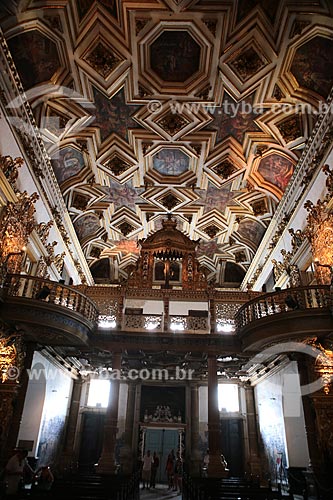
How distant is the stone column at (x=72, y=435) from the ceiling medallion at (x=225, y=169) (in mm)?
11453

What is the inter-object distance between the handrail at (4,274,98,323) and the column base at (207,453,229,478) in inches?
211

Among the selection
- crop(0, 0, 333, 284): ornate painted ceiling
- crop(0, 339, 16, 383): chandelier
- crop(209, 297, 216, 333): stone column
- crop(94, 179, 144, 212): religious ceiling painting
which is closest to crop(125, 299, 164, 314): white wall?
crop(209, 297, 216, 333): stone column

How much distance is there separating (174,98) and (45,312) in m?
8.24

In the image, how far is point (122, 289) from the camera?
12.8 metres

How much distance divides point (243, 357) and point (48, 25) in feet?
38.1

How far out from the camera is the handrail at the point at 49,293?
934 cm

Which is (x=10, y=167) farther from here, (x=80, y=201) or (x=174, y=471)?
(x=174, y=471)

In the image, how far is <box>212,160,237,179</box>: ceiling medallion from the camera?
1477 cm

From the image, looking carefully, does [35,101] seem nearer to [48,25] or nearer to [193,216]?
[48,25]

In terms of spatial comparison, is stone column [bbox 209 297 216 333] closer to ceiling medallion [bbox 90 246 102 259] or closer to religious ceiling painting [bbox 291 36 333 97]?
religious ceiling painting [bbox 291 36 333 97]

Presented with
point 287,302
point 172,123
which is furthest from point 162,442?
point 172,123

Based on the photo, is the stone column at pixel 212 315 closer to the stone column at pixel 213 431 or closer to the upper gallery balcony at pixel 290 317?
the stone column at pixel 213 431

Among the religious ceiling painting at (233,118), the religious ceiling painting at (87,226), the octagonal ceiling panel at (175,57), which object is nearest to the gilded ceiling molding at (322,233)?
the religious ceiling painting at (233,118)

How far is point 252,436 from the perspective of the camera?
15.9m
